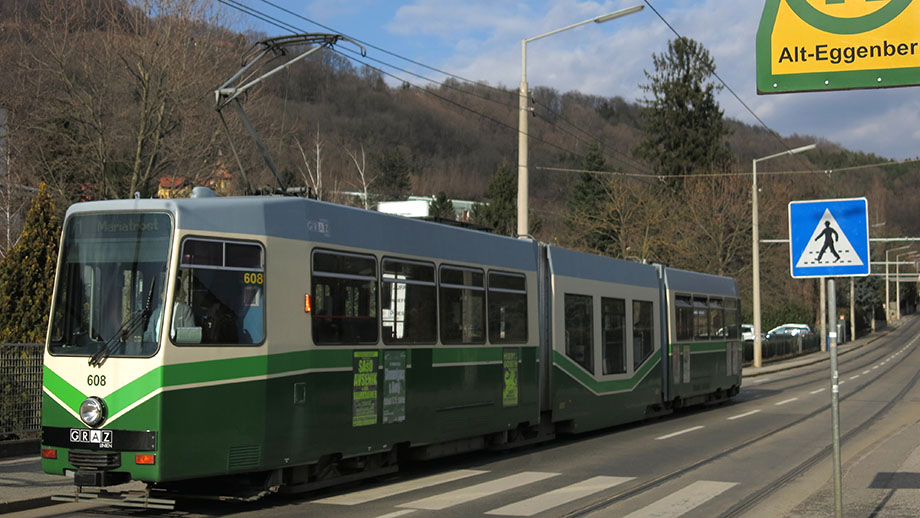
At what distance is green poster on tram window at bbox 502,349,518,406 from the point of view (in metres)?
14.3

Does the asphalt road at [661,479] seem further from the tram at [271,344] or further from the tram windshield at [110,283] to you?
the tram windshield at [110,283]

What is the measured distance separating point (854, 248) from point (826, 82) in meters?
1.66

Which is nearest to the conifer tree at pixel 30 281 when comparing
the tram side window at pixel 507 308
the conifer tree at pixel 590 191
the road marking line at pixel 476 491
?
the tram side window at pixel 507 308

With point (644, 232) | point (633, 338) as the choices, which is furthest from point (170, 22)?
point (644, 232)

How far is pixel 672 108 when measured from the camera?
70.2 m

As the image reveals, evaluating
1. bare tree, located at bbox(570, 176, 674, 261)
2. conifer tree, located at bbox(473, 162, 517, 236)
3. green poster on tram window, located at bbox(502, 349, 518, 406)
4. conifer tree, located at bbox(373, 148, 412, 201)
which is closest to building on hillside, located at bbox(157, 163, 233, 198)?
green poster on tram window, located at bbox(502, 349, 518, 406)

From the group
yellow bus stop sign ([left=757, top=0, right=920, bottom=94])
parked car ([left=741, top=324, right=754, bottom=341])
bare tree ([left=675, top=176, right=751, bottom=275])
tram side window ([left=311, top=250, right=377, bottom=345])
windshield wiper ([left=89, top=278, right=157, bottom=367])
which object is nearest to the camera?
yellow bus stop sign ([left=757, top=0, right=920, bottom=94])

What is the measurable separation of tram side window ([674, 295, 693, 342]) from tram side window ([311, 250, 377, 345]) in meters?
11.4

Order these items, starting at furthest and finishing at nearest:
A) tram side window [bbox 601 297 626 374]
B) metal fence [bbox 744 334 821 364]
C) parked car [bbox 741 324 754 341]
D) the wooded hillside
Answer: parked car [bbox 741 324 754 341], metal fence [bbox 744 334 821 364], the wooded hillside, tram side window [bbox 601 297 626 374]

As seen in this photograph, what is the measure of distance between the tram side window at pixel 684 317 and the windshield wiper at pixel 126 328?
46.4 ft

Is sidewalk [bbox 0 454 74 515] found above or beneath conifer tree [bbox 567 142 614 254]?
beneath

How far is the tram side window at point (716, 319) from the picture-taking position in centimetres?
2380

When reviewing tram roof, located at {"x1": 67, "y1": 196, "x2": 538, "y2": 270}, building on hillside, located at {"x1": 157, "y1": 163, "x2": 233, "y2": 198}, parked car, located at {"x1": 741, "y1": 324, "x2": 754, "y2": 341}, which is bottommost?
parked car, located at {"x1": 741, "y1": 324, "x2": 754, "y2": 341}

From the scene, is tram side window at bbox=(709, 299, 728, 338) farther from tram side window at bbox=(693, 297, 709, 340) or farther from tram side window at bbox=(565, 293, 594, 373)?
tram side window at bbox=(565, 293, 594, 373)
